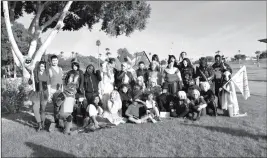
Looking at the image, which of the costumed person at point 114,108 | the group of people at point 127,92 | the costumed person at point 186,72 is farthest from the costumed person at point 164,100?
the costumed person at point 114,108

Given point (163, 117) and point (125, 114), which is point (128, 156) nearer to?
point (125, 114)

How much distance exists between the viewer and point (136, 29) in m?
17.2

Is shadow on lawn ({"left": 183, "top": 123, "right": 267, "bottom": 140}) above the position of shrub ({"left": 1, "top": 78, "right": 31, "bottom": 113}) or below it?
below

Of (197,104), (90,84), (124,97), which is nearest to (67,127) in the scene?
(90,84)

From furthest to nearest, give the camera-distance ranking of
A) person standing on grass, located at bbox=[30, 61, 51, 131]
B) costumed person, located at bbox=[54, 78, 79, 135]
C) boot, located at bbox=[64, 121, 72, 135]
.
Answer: person standing on grass, located at bbox=[30, 61, 51, 131], costumed person, located at bbox=[54, 78, 79, 135], boot, located at bbox=[64, 121, 72, 135]

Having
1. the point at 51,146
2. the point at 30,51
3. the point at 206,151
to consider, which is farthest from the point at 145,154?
the point at 30,51

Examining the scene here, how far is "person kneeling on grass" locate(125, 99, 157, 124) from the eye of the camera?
6.89 m

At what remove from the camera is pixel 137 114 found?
710 cm

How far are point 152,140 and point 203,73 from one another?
3751mm

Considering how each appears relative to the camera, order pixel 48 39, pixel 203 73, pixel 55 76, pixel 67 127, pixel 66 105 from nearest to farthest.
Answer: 1. pixel 67 127
2. pixel 66 105
3. pixel 55 76
4. pixel 203 73
5. pixel 48 39

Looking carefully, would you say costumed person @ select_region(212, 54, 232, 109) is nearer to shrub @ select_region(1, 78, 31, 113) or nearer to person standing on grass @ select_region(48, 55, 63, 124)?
person standing on grass @ select_region(48, 55, 63, 124)

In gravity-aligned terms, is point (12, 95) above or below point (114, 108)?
above

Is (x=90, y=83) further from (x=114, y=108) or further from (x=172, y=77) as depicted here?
(x=172, y=77)

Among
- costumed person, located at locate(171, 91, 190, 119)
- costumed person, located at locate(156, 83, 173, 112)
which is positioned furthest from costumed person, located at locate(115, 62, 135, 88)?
costumed person, located at locate(171, 91, 190, 119)
